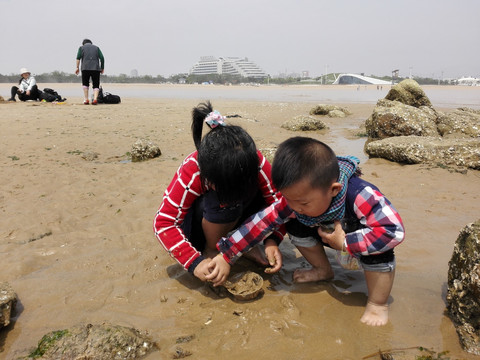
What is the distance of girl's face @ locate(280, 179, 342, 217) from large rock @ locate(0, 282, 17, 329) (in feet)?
5.11

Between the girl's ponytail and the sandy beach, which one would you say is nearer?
the sandy beach

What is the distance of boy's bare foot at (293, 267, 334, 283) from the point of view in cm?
241

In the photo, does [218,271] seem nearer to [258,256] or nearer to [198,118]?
[258,256]

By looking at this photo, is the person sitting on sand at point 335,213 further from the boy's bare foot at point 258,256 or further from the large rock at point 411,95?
the large rock at point 411,95

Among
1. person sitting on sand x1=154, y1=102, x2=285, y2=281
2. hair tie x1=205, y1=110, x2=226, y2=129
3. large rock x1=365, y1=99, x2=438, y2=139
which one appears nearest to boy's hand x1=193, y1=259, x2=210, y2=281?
person sitting on sand x1=154, y1=102, x2=285, y2=281

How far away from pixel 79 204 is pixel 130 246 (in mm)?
1137

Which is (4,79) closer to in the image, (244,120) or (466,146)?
(244,120)

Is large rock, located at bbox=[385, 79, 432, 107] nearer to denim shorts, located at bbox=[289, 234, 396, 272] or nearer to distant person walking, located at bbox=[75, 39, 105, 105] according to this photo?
denim shorts, located at bbox=[289, 234, 396, 272]

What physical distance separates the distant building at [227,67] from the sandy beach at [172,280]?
96666mm

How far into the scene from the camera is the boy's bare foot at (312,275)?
2.41m

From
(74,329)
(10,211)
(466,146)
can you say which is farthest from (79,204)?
(466,146)

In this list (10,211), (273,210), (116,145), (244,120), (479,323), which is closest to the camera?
(479,323)

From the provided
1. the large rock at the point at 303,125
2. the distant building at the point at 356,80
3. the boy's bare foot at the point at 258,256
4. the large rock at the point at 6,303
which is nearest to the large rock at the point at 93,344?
the large rock at the point at 6,303

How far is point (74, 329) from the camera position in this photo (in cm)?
177
